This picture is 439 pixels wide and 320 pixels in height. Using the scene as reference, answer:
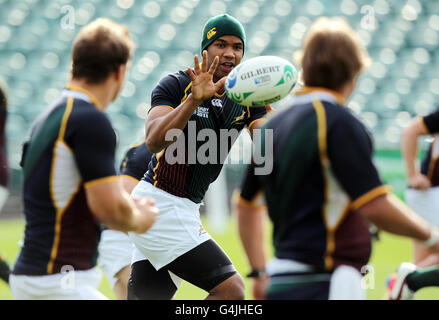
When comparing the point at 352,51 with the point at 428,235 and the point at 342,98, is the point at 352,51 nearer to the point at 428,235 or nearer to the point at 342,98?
the point at 342,98

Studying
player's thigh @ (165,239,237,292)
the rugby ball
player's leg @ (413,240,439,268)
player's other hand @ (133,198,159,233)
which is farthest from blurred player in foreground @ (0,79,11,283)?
player's leg @ (413,240,439,268)

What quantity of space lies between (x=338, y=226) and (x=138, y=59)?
56.5 feet

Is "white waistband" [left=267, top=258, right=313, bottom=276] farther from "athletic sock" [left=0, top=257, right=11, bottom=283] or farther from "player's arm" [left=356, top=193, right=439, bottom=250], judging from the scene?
"athletic sock" [left=0, top=257, right=11, bottom=283]

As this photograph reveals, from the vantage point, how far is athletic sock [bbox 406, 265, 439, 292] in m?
5.06

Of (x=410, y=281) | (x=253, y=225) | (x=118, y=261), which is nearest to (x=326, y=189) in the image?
(x=253, y=225)

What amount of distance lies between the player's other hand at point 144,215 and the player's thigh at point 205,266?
40.3 inches

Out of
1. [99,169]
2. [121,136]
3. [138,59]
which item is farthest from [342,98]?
[138,59]

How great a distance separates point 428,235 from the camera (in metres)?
2.87

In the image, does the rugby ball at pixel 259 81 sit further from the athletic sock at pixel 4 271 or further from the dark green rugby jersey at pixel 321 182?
the athletic sock at pixel 4 271

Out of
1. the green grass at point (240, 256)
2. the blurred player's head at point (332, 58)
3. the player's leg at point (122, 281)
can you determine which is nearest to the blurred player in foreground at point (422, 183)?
the green grass at point (240, 256)

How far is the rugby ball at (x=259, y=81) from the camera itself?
4.00 metres

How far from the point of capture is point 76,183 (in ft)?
9.83

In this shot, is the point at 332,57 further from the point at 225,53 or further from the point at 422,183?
the point at 422,183
